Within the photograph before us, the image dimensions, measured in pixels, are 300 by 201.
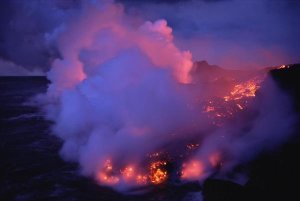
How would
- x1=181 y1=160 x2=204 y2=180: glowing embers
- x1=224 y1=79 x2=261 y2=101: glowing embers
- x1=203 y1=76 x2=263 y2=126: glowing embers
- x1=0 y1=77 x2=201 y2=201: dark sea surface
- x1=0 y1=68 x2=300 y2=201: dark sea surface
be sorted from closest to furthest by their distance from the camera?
x1=0 y1=68 x2=300 y2=201: dark sea surface → x1=0 y1=77 x2=201 y2=201: dark sea surface → x1=181 y1=160 x2=204 y2=180: glowing embers → x1=203 y1=76 x2=263 y2=126: glowing embers → x1=224 y1=79 x2=261 y2=101: glowing embers

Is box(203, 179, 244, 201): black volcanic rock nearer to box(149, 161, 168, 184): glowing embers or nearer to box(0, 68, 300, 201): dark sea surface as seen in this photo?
box(0, 68, 300, 201): dark sea surface

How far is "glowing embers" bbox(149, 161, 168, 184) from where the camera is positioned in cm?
1739

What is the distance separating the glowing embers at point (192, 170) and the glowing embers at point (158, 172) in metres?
1.13

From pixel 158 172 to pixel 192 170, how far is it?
2.06m

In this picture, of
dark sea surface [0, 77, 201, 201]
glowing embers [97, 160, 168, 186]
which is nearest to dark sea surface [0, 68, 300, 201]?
dark sea surface [0, 77, 201, 201]

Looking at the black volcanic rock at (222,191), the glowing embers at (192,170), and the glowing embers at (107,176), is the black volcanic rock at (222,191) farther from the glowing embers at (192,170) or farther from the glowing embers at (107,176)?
the glowing embers at (107,176)

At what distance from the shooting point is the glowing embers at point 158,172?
17391 mm

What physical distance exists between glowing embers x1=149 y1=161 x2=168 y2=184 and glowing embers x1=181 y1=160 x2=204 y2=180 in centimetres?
113

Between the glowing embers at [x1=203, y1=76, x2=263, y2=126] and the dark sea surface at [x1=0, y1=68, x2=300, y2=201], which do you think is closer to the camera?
→ the dark sea surface at [x1=0, y1=68, x2=300, y2=201]

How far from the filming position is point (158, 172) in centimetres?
1820

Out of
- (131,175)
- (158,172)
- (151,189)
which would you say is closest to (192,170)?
(158,172)

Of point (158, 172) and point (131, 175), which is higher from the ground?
point (158, 172)

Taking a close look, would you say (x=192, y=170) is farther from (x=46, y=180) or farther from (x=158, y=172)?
(x=46, y=180)

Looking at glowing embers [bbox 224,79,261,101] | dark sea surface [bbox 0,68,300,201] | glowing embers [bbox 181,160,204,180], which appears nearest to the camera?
dark sea surface [bbox 0,68,300,201]
